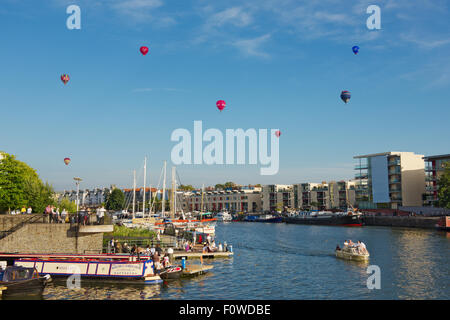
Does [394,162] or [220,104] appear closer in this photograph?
[220,104]

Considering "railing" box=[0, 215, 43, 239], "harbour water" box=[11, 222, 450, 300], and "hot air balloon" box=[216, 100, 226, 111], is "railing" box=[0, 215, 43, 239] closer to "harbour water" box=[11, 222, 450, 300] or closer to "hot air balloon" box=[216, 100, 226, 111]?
"harbour water" box=[11, 222, 450, 300]

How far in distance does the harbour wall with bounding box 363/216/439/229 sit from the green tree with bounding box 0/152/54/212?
85525 millimetres

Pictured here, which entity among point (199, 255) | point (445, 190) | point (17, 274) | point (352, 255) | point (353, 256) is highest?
point (445, 190)

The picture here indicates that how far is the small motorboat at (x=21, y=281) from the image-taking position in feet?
88.1

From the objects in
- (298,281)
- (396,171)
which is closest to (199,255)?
(298,281)

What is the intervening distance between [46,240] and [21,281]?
11.1 meters

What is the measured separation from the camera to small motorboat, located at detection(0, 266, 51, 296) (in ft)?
88.1

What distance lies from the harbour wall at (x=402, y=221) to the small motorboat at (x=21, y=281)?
9267cm

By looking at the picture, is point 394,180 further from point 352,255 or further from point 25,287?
point 25,287

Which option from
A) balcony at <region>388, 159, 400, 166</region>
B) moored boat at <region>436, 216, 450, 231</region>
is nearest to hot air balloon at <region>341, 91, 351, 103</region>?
moored boat at <region>436, 216, 450, 231</region>

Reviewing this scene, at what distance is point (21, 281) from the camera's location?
2730cm

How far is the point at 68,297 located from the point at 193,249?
76.0ft

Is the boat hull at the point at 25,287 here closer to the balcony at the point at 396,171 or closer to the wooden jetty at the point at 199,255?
the wooden jetty at the point at 199,255
